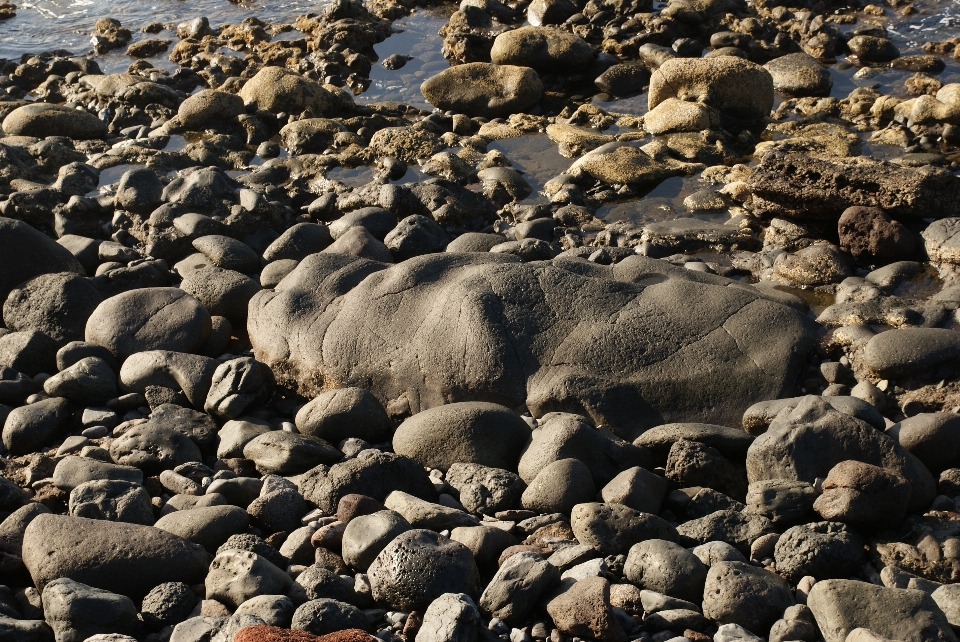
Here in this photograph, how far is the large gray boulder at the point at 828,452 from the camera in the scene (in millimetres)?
4645

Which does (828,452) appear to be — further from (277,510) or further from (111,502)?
(111,502)

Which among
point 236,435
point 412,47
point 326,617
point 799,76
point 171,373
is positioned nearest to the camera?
point 326,617

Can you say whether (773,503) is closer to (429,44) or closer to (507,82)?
(507,82)

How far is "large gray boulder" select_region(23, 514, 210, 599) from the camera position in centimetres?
424

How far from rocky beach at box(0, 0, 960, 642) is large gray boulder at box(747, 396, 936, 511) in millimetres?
15

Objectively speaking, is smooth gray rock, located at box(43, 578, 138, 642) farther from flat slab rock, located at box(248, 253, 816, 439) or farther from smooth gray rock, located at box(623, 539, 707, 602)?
flat slab rock, located at box(248, 253, 816, 439)

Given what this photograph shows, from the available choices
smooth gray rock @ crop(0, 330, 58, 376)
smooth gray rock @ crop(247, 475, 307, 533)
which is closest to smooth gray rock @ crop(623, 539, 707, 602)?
smooth gray rock @ crop(247, 475, 307, 533)

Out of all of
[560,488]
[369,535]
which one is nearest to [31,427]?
[369,535]

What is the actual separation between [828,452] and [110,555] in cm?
349

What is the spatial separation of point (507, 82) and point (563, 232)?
3621 mm

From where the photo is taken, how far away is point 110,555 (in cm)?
429

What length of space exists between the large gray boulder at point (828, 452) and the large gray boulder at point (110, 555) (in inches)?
111

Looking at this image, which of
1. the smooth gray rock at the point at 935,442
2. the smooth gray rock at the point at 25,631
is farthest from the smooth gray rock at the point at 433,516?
the smooth gray rock at the point at 935,442

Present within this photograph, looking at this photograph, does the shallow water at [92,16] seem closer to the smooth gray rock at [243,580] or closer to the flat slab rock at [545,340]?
the flat slab rock at [545,340]
